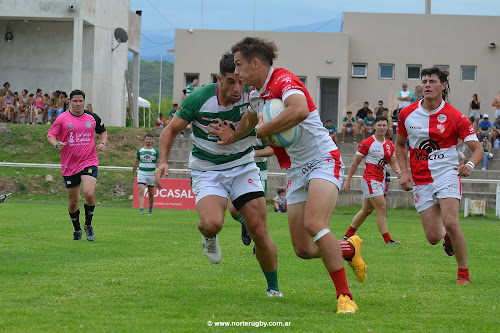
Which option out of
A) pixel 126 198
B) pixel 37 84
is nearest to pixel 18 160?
pixel 126 198

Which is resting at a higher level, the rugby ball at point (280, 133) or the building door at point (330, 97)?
the building door at point (330, 97)

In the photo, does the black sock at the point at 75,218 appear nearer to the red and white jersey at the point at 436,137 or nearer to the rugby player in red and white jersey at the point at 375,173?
the rugby player in red and white jersey at the point at 375,173

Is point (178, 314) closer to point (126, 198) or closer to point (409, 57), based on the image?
point (126, 198)

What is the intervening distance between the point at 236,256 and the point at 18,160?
22.3 m

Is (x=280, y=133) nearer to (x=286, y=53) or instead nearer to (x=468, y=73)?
(x=286, y=53)

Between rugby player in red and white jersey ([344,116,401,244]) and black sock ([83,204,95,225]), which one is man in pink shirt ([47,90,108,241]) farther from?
rugby player in red and white jersey ([344,116,401,244])

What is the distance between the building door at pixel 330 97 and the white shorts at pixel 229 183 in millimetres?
36594

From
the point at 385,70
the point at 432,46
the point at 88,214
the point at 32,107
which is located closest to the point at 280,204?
the point at 88,214

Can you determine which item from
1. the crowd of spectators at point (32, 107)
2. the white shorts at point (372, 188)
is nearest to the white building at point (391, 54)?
the crowd of spectators at point (32, 107)

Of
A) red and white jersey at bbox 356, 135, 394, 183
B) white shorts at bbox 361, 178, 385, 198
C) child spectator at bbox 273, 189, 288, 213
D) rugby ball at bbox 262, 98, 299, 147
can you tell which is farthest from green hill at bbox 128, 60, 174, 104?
rugby ball at bbox 262, 98, 299, 147

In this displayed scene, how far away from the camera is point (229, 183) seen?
25.4 feet

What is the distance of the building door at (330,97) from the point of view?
145 ft

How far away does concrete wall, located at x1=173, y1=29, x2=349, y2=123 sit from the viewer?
4331 cm

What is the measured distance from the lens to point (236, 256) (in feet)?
37.3
